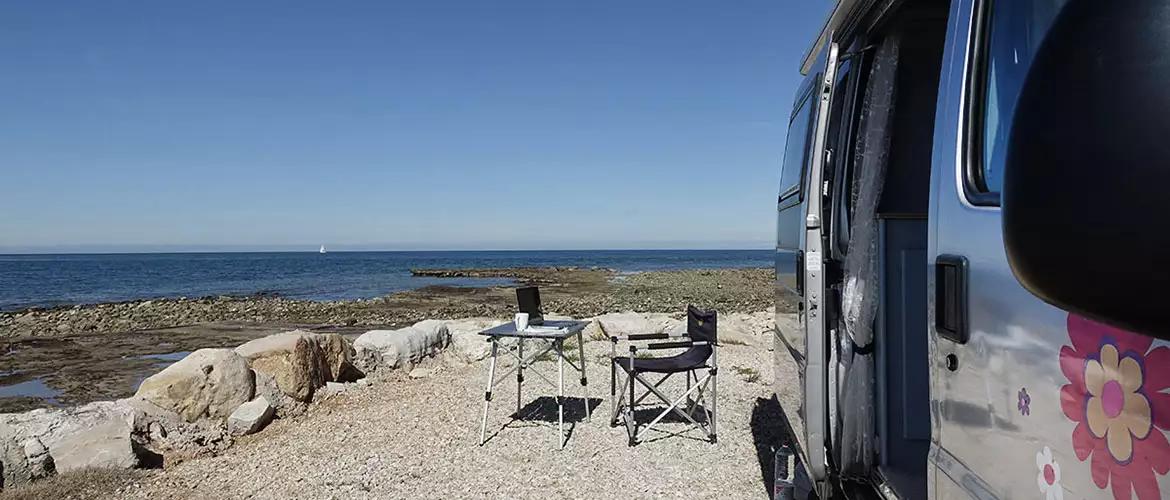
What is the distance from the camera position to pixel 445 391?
6.96 m

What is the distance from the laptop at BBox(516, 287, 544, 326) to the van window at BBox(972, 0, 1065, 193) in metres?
4.11

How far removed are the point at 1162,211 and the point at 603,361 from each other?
26.1ft

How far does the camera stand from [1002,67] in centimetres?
148

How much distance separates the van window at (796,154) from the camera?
3.25 m

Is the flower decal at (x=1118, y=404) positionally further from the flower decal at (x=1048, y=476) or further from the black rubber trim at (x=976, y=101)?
the black rubber trim at (x=976, y=101)

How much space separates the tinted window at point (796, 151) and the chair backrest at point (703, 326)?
1.50m

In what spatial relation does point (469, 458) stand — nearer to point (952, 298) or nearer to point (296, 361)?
point (296, 361)

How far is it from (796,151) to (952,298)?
6.88ft

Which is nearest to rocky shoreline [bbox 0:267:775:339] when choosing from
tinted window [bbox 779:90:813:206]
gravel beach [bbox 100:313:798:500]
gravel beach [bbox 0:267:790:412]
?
gravel beach [bbox 0:267:790:412]

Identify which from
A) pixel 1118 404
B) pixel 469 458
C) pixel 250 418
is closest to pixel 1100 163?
pixel 1118 404

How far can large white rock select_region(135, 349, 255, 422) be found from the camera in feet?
18.5

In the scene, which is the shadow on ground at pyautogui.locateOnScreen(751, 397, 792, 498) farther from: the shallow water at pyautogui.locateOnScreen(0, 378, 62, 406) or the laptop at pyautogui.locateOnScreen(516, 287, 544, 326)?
the shallow water at pyautogui.locateOnScreen(0, 378, 62, 406)

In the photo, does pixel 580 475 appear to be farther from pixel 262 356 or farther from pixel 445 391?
pixel 262 356

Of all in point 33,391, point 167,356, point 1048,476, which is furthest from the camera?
point 167,356
